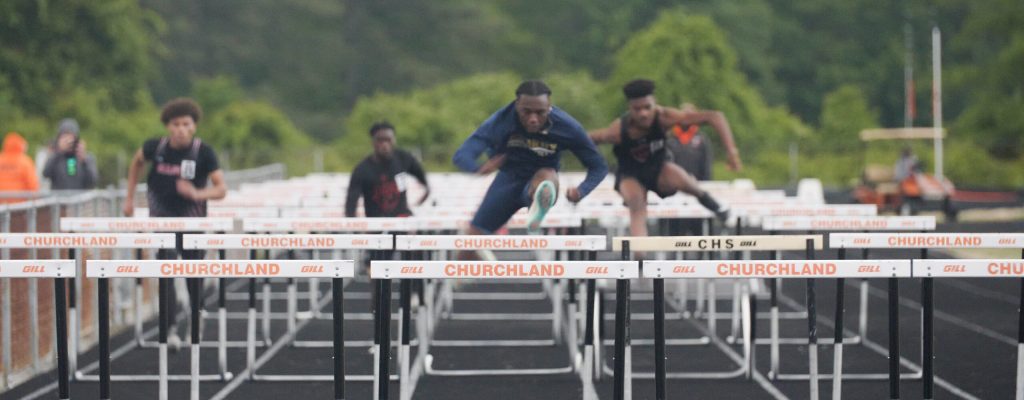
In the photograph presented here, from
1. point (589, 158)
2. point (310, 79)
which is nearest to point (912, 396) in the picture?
point (589, 158)

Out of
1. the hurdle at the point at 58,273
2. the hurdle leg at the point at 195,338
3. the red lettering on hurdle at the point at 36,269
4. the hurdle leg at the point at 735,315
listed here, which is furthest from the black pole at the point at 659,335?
the hurdle leg at the point at 735,315

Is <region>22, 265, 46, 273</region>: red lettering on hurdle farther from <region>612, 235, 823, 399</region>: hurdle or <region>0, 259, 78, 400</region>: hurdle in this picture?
<region>612, 235, 823, 399</region>: hurdle

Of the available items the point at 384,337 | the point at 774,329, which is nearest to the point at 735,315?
the point at 774,329

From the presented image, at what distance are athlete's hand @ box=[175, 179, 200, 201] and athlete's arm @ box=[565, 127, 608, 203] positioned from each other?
328 centimetres

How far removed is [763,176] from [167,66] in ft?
92.7

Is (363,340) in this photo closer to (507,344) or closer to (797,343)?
(507,344)

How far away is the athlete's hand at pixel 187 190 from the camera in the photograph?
39.8 feet

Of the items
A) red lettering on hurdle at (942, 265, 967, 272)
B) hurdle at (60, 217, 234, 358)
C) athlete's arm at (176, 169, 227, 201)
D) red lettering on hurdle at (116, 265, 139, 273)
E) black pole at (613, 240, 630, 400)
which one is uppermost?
athlete's arm at (176, 169, 227, 201)

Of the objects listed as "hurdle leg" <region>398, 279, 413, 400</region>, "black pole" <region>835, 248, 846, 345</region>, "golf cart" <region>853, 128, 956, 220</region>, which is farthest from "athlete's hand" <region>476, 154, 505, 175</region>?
"golf cart" <region>853, 128, 956, 220</region>

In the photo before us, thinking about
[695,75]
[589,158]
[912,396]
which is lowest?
[912,396]

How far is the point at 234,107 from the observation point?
5106 centimetres

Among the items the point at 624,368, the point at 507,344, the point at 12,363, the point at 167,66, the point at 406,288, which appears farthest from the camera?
the point at 167,66

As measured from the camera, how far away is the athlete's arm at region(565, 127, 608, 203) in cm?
1050

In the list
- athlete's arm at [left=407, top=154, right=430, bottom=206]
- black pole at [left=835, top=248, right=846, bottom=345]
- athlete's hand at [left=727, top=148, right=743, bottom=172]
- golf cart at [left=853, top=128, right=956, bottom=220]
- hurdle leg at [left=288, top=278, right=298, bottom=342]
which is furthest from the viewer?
golf cart at [left=853, top=128, right=956, bottom=220]
